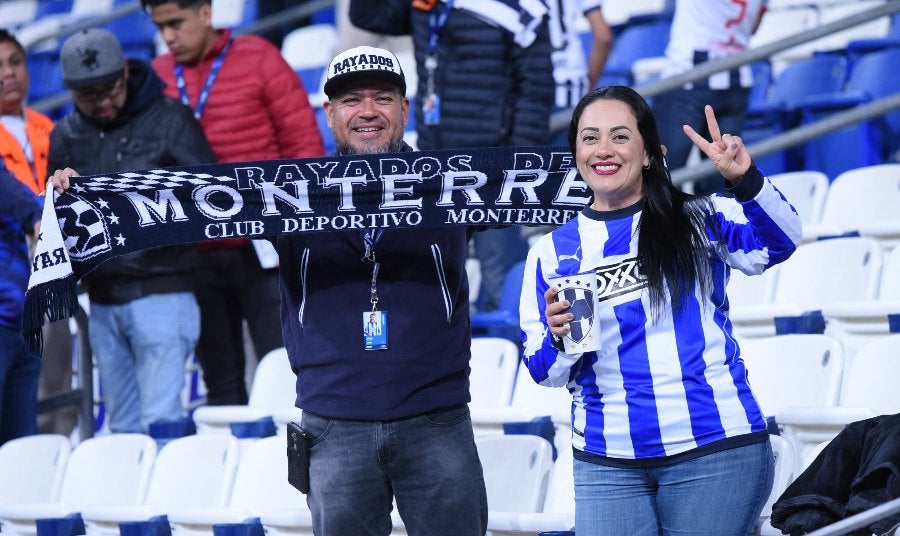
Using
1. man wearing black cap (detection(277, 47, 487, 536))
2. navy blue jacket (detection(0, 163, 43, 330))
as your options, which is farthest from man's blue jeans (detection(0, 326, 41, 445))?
man wearing black cap (detection(277, 47, 487, 536))

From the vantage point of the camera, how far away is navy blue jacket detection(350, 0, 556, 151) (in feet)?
17.2

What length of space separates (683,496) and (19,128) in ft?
12.0

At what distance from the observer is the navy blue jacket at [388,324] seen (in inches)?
126

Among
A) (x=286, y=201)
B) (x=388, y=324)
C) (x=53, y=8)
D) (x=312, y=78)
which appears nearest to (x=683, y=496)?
(x=388, y=324)

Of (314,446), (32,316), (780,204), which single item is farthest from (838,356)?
(32,316)

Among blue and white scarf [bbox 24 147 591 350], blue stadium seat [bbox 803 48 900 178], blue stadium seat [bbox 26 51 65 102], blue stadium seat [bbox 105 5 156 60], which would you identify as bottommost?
blue and white scarf [bbox 24 147 591 350]

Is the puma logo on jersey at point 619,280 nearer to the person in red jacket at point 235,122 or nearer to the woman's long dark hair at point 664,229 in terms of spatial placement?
the woman's long dark hair at point 664,229

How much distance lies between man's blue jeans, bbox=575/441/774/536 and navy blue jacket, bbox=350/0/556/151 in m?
2.49

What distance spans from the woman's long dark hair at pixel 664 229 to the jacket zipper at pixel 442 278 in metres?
0.50

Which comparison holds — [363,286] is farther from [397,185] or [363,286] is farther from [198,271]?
[198,271]

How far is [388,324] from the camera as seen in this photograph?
10.6 feet

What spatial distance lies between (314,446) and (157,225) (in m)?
0.82

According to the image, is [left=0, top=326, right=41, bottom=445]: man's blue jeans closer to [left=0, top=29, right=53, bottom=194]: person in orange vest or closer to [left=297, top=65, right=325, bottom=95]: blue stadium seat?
[left=0, top=29, right=53, bottom=194]: person in orange vest

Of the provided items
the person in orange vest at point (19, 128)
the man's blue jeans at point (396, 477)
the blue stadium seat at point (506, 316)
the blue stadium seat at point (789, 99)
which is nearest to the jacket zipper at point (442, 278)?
the man's blue jeans at point (396, 477)
